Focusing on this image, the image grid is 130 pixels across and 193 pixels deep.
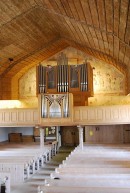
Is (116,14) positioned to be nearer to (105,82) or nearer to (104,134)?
(105,82)

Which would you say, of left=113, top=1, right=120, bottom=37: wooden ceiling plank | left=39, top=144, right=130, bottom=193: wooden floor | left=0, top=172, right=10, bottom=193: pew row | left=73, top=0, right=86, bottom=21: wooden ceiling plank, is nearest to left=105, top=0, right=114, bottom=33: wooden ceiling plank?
left=113, top=1, right=120, bottom=37: wooden ceiling plank

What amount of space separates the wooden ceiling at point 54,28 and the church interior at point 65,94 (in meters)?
0.04

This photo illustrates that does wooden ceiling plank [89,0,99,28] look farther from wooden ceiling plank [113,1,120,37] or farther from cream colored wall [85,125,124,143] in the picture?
cream colored wall [85,125,124,143]

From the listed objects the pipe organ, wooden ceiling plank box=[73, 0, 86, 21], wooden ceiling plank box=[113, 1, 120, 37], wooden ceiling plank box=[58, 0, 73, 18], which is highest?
wooden ceiling plank box=[58, 0, 73, 18]

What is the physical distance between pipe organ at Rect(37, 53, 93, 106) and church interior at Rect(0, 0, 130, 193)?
6 centimetres

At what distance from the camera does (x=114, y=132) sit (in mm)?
18906

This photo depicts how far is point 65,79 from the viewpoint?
16266mm

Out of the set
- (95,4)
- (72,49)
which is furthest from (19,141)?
(95,4)

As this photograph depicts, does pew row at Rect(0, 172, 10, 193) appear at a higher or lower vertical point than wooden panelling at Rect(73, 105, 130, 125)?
lower

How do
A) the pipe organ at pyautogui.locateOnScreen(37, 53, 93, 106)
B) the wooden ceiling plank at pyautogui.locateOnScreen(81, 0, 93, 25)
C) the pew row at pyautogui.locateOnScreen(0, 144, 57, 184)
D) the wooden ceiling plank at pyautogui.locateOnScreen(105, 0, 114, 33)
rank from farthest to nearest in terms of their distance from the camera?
the pipe organ at pyautogui.locateOnScreen(37, 53, 93, 106)
the pew row at pyautogui.locateOnScreen(0, 144, 57, 184)
the wooden ceiling plank at pyautogui.locateOnScreen(81, 0, 93, 25)
the wooden ceiling plank at pyautogui.locateOnScreen(105, 0, 114, 33)

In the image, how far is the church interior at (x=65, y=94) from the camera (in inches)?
341

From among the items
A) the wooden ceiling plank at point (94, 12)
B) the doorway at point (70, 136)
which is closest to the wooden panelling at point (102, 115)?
the doorway at point (70, 136)

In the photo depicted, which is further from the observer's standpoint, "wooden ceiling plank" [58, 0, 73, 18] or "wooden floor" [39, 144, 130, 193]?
"wooden ceiling plank" [58, 0, 73, 18]

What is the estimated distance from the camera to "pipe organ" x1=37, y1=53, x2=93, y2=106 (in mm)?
16156
